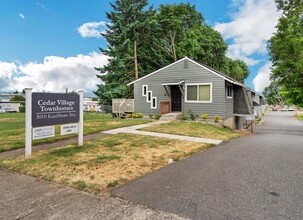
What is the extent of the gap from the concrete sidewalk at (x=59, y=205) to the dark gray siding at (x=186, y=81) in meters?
12.7

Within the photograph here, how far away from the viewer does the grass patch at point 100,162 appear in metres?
4.11

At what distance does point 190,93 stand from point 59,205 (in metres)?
13.6

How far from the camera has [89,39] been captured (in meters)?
28.9

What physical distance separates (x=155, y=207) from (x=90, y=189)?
1.28 meters

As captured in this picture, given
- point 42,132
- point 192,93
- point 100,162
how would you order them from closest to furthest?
1. point 100,162
2. point 42,132
3. point 192,93

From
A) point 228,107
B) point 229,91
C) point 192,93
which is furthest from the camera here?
point 229,91

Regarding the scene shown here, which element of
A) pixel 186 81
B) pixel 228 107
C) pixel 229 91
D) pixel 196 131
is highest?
pixel 186 81

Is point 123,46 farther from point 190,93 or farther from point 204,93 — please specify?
point 204,93

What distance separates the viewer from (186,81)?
15734 millimetres

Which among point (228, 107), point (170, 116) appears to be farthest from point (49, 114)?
point (228, 107)

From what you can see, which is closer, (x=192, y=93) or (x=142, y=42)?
(x=192, y=93)

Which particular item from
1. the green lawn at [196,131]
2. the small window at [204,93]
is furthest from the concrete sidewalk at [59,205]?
the small window at [204,93]

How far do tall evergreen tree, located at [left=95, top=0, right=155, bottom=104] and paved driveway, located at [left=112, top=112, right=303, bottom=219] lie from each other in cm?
1926

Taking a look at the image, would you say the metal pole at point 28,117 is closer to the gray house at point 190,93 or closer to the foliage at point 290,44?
the gray house at point 190,93
